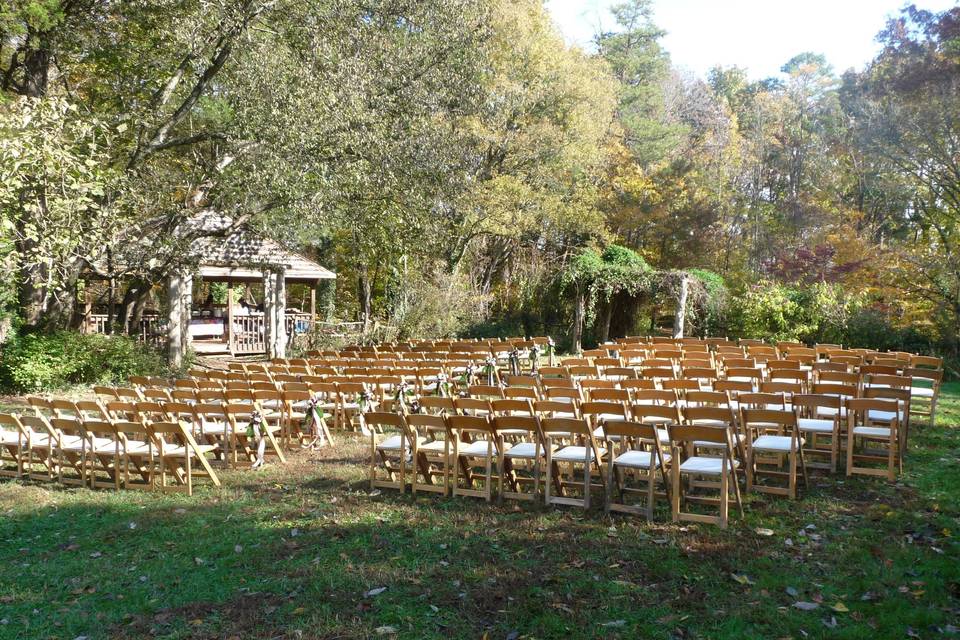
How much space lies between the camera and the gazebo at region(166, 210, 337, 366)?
619 inches

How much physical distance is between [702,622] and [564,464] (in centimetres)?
373

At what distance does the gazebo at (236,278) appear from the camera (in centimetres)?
1573

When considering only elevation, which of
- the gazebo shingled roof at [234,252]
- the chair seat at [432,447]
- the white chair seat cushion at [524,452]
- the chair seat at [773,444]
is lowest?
the chair seat at [432,447]

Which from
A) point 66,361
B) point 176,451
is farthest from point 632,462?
point 66,361

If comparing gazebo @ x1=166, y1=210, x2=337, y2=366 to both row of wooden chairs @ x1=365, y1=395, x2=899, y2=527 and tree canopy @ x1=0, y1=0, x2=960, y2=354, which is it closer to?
tree canopy @ x1=0, y1=0, x2=960, y2=354

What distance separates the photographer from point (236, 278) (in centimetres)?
2284

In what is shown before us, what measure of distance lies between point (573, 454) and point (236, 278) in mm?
18460

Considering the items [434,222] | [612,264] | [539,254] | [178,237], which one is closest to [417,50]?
[434,222]

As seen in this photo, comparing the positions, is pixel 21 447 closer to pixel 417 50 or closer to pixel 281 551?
pixel 281 551

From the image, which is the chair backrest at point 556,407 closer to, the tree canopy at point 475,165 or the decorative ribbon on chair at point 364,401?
the decorative ribbon on chair at point 364,401

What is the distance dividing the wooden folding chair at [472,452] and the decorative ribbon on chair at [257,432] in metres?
2.12

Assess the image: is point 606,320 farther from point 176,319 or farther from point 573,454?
point 573,454

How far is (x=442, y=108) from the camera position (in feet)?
67.0

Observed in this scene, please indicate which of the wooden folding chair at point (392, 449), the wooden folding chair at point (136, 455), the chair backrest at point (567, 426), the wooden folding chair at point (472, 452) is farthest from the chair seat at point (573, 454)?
the wooden folding chair at point (136, 455)
